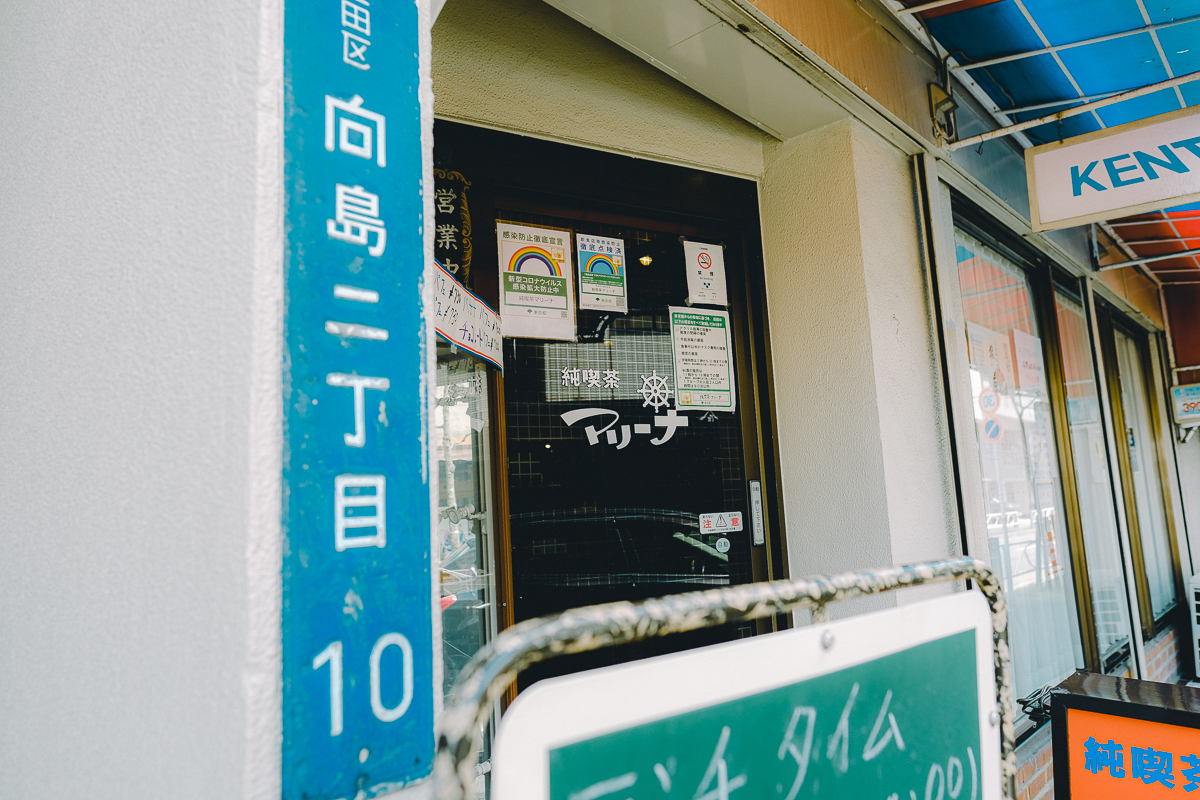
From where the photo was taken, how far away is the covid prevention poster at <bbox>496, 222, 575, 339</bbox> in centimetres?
228

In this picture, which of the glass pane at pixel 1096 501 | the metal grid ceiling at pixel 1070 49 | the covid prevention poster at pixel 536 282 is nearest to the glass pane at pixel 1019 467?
the glass pane at pixel 1096 501

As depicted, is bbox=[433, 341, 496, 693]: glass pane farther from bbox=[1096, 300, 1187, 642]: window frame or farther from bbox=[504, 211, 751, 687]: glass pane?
bbox=[1096, 300, 1187, 642]: window frame

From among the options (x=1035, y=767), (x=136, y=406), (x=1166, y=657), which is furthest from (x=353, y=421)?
(x=1166, y=657)

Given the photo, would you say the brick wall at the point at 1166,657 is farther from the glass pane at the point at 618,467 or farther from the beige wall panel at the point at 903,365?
the glass pane at the point at 618,467

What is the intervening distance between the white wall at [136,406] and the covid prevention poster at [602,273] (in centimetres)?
154

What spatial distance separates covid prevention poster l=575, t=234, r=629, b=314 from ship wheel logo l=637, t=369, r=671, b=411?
0.26m

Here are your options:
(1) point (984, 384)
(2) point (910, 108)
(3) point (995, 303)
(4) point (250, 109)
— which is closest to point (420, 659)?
(4) point (250, 109)

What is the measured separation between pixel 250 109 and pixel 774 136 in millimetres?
2385

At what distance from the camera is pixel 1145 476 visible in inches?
246

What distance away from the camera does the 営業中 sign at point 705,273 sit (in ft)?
8.79

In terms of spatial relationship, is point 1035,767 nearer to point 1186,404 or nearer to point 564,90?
point 564,90

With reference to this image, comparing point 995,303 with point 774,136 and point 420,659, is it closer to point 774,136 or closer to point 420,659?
point 774,136

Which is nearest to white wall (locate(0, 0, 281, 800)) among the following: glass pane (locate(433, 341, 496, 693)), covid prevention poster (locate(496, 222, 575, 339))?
glass pane (locate(433, 341, 496, 693))

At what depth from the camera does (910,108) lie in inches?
111
